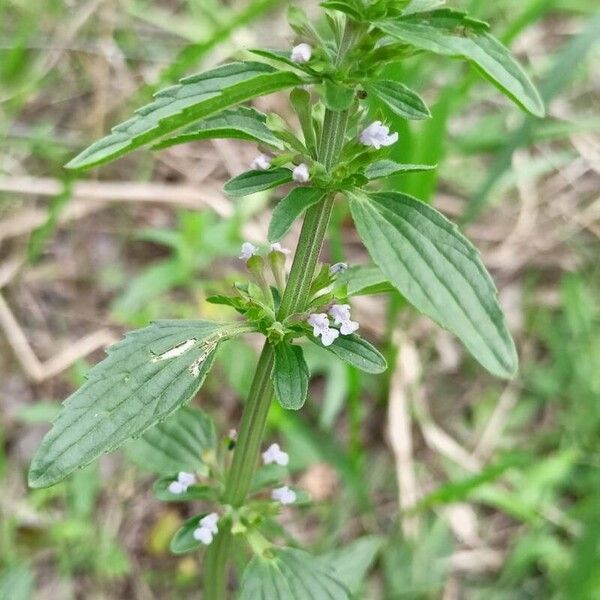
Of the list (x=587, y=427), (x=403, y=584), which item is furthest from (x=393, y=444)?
(x=587, y=427)

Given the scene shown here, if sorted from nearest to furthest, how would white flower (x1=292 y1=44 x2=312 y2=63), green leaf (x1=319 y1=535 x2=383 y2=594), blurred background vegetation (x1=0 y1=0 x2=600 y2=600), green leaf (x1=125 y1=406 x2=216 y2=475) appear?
1. white flower (x1=292 y1=44 x2=312 y2=63)
2. green leaf (x1=125 y1=406 x2=216 y2=475)
3. green leaf (x1=319 y1=535 x2=383 y2=594)
4. blurred background vegetation (x1=0 y1=0 x2=600 y2=600)

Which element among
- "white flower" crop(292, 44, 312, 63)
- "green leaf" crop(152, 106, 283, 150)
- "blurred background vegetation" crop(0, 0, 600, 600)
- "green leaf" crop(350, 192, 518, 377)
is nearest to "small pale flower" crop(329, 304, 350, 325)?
"green leaf" crop(350, 192, 518, 377)

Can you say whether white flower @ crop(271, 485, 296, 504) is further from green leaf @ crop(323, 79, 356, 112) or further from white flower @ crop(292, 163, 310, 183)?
green leaf @ crop(323, 79, 356, 112)

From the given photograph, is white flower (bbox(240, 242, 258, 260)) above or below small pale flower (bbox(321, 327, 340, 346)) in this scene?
below

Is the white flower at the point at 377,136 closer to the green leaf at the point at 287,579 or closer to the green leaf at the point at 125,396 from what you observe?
the green leaf at the point at 125,396

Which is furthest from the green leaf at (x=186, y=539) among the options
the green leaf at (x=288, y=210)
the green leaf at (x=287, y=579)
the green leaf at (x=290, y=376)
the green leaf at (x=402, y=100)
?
the green leaf at (x=402, y=100)

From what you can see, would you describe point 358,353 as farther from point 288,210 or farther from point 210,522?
point 210,522
